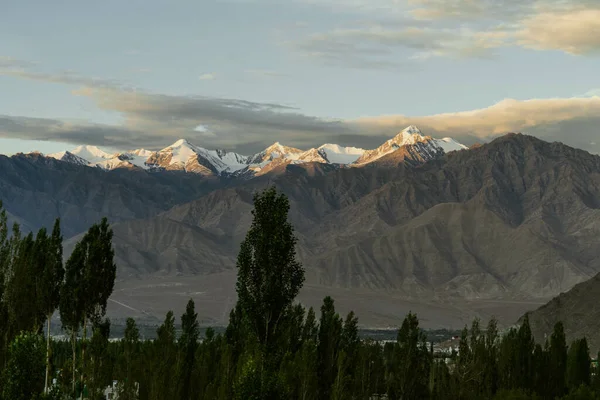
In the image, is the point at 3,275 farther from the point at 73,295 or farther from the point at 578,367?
the point at 578,367

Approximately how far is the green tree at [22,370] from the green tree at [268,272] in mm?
12286

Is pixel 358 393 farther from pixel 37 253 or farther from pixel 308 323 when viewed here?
pixel 37 253

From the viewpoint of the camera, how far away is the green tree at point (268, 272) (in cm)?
5000

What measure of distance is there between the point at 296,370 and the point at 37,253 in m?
20.8

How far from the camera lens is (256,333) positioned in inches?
1965

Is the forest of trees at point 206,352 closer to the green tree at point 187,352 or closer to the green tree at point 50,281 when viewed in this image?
the green tree at point 50,281

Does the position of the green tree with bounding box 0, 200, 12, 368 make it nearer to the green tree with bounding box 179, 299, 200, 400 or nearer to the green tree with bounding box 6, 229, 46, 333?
the green tree with bounding box 6, 229, 46, 333

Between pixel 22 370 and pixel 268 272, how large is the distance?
14896mm

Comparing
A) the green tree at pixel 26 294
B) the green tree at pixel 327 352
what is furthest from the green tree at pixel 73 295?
the green tree at pixel 327 352

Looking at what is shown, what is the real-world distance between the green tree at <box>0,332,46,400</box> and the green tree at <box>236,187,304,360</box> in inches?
484

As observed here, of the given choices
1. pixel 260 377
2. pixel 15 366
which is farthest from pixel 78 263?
pixel 260 377

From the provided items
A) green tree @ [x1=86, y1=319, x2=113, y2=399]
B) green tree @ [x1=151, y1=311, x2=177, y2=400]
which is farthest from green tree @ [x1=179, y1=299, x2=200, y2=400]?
green tree @ [x1=86, y1=319, x2=113, y2=399]

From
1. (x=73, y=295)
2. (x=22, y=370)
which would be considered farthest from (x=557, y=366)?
(x=22, y=370)

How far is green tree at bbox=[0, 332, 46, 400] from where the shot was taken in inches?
1777
